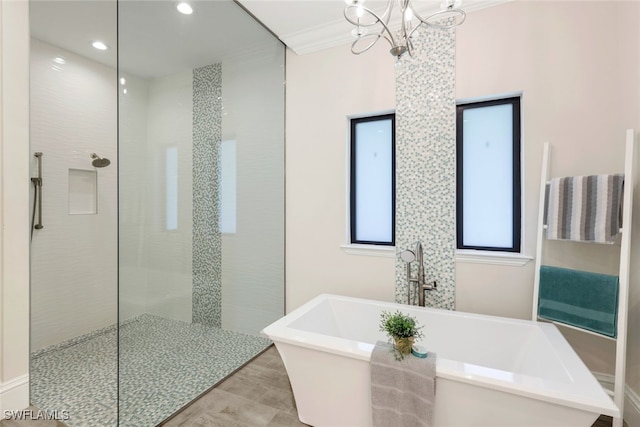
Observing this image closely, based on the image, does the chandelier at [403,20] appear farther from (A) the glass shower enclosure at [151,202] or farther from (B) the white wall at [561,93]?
(A) the glass shower enclosure at [151,202]

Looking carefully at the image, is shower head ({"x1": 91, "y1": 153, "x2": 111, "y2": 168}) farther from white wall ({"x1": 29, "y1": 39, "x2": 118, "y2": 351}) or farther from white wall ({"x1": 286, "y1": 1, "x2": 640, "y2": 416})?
white wall ({"x1": 286, "y1": 1, "x2": 640, "y2": 416})

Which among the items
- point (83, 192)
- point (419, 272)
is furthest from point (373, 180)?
point (83, 192)

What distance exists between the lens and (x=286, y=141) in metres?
2.93

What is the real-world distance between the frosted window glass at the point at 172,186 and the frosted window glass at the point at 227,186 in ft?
1.22

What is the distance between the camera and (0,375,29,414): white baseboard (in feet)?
5.82

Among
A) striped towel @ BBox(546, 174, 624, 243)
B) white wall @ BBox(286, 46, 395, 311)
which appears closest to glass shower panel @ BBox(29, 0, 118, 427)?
white wall @ BBox(286, 46, 395, 311)

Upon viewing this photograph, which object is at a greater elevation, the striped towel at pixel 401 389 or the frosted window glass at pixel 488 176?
the frosted window glass at pixel 488 176

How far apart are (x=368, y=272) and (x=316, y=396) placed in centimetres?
114

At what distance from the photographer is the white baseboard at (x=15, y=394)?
5.82 feet

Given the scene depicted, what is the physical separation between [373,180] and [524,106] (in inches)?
48.3

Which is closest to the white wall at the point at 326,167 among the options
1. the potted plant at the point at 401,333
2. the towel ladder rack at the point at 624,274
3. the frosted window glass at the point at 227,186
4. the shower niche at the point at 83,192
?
the frosted window glass at the point at 227,186

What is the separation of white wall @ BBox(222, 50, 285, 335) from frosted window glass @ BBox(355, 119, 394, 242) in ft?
2.54

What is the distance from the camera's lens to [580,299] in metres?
1.79

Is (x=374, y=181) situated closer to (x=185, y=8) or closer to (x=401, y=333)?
(x=401, y=333)
